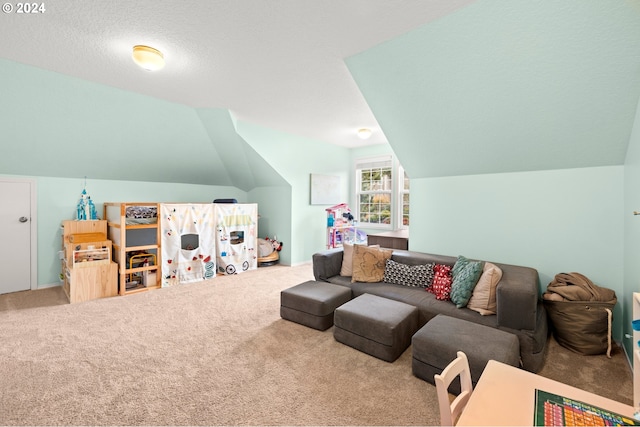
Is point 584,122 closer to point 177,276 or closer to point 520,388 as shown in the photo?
point 520,388

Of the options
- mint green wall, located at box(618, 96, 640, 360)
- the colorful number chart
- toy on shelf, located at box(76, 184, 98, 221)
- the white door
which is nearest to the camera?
the colorful number chart

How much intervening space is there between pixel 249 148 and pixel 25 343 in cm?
343

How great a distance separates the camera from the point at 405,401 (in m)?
1.77

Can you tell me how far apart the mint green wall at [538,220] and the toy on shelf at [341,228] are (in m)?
2.27

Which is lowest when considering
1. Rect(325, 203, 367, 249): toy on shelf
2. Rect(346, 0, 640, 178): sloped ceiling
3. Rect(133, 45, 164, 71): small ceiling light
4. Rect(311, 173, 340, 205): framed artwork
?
Rect(325, 203, 367, 249): toy on shelf

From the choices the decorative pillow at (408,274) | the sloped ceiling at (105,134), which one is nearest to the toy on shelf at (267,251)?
the sloped ceiling at (105,134)

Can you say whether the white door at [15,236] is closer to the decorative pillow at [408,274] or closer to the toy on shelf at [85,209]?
the toy on shelf at [85,209]

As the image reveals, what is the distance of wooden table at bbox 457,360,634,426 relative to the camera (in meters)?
0.92

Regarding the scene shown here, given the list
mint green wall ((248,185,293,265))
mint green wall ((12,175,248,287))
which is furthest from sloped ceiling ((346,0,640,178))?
mint green wall ((12,175,248,287))

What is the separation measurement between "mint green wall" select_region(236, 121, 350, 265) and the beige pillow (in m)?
3.54

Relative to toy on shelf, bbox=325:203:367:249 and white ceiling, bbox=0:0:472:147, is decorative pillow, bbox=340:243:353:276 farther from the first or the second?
toy on shelf, bbox=325:203:367:249

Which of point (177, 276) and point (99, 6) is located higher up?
point (99, 6)

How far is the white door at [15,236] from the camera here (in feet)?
12.3

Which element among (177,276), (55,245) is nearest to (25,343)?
(177,276)
